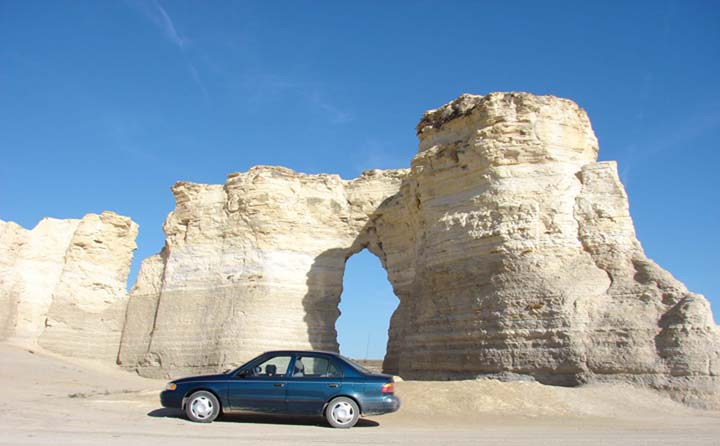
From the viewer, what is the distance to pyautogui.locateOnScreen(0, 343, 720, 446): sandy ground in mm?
7480

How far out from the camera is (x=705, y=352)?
1232 cm

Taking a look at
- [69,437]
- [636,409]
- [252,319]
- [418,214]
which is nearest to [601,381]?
[636,409]

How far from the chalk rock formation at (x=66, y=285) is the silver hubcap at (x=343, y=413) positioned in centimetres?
2134

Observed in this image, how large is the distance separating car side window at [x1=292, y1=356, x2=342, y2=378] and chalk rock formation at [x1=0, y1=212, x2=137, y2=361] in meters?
20.9

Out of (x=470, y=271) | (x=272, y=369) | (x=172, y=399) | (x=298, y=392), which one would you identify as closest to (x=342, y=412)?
(x=298, y=392)

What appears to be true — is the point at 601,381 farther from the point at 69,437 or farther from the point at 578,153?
the point at 69,437

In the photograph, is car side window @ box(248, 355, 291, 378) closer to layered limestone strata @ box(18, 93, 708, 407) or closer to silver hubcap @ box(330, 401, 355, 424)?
silver hubcap @ box(330, 401, 355, 424)

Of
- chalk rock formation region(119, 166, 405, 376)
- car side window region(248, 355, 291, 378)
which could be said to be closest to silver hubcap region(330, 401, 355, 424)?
car side window region(248, 355, 291, 378)

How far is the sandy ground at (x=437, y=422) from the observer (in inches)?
295

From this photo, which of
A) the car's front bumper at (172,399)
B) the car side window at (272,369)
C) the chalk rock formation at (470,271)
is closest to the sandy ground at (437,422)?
the car's front bumper at (172,399)

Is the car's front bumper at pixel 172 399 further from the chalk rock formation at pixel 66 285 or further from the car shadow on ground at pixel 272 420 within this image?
the chalk rock formation at pixel 66 285

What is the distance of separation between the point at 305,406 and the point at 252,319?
15092 millimetres

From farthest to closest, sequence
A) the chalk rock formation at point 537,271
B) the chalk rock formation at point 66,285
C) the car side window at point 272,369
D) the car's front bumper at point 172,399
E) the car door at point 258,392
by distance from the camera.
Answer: the chalk rock formation at point 66,285 → the chalk rock formation at point 537,271 → the car's front bumper at point 172,399 → the car side window at point 272,369 → the car door at point 258,392

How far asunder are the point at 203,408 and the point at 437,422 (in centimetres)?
377
